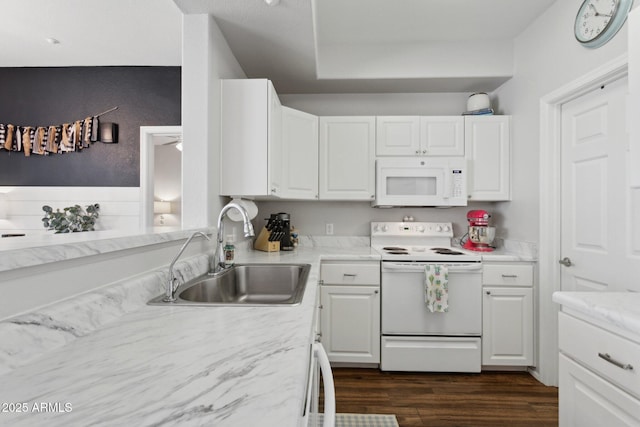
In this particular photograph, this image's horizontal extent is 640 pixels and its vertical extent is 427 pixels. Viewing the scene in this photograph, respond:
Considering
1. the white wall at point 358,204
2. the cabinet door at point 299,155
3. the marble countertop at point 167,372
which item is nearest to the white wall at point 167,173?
the white wall at point 358,204

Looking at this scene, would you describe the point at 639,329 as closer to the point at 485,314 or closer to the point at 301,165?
the point at 485,314

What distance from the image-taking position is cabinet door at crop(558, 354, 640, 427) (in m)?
1.05

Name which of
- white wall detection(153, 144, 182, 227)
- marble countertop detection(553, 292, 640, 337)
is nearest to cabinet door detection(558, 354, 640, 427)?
marble countertop detection(553, 292, 640, 337)

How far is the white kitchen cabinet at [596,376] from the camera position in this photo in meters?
1.04

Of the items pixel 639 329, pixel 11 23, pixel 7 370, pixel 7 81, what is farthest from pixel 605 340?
pixel 7 81

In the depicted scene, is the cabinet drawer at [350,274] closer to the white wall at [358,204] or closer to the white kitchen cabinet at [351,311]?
the white kitchen cabinet at [351,311]

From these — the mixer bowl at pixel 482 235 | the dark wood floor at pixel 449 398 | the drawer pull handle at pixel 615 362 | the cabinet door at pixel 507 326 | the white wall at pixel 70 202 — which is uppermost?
the white wall at pixel 70 202

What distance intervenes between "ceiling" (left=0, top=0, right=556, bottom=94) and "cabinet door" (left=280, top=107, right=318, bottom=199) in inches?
16.4

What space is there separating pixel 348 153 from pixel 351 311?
1.33 metres

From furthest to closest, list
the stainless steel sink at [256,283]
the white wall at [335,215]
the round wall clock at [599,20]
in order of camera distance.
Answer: the white wall at [335,215]
the round wall clock at [599,20]
the stainless steel sink at [256,283]

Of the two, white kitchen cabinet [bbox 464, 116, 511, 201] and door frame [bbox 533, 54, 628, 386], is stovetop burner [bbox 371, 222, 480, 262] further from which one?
door frame [bbox 533, 54, 628, 386]

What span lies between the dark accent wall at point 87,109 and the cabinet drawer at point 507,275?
325 centimetres

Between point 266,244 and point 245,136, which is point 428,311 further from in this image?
point 245,136

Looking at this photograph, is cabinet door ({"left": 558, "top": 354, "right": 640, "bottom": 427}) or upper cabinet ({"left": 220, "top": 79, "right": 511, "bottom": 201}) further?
upper cabinet ({"left": 220, "top": 79, "right": 511, "bottom": 201})
